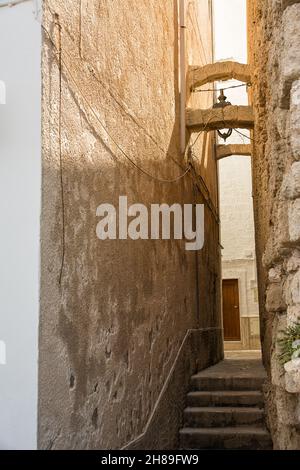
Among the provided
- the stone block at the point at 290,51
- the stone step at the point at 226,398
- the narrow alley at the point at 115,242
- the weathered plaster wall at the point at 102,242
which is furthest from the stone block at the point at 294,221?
the stone step at the point at 226,398

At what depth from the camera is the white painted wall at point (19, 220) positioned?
8.25ft

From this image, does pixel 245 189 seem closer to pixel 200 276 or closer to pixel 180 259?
pixel 200 276

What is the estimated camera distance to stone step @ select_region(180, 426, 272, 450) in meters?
5.34

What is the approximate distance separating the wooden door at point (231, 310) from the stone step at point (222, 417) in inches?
412

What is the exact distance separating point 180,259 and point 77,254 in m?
3.46

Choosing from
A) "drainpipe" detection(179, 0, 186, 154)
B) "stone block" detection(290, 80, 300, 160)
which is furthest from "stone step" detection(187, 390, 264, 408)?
"stone block" detection(290, 80, 300, 160)

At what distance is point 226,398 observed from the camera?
6.14 metres

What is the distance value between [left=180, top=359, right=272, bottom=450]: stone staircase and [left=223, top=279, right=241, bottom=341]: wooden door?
9642 mm

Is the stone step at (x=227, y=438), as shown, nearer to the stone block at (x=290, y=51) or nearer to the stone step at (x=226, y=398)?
the stone step at (x=226, y=398)

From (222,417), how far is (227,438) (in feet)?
1.17

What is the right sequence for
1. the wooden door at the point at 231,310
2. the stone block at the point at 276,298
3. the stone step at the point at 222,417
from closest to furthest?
1. the stone block at the point at 276,298
2. the stone step at the point at 222,417
3. the wooden door at the point at 231,310

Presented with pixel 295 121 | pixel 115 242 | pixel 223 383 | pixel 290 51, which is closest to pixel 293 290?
pixel 295 121

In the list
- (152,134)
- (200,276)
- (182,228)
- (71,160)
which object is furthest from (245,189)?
(71,160)

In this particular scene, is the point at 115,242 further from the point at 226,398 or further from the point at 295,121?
the point at 226,398
